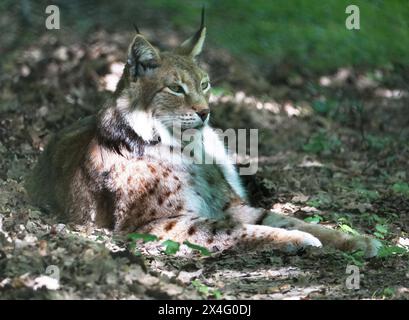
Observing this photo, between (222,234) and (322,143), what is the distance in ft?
12.9

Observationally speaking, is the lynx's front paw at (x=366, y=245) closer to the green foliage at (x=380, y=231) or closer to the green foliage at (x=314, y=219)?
the green foliage at (x=380, y=231)

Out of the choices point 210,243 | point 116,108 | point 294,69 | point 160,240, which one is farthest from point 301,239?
point 294,69

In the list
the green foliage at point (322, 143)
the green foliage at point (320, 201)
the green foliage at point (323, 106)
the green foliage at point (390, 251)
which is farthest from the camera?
the green foliage at point (323, 106)

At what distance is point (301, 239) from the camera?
17.9 ft

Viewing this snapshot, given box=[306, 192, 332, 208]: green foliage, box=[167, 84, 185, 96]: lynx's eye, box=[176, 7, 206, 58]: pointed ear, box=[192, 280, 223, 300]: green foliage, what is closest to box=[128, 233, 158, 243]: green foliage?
box=[192, 280, 223, 300]: green foliage

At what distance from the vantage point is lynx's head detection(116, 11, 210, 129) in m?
5.93

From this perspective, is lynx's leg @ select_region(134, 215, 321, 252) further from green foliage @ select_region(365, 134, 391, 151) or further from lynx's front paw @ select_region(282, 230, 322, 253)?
green foliage @ select_region(365, 134, 391, 151)

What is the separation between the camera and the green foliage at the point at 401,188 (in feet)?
24.2

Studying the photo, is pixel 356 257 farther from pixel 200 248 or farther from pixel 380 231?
pixel 200 248

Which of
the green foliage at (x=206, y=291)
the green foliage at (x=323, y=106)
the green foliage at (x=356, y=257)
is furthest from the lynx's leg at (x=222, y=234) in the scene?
the green foliage at (x=323, y=106)

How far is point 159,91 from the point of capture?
5969 mm

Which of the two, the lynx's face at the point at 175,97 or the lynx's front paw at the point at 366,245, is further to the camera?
the lynx's face at the point at 175,97
